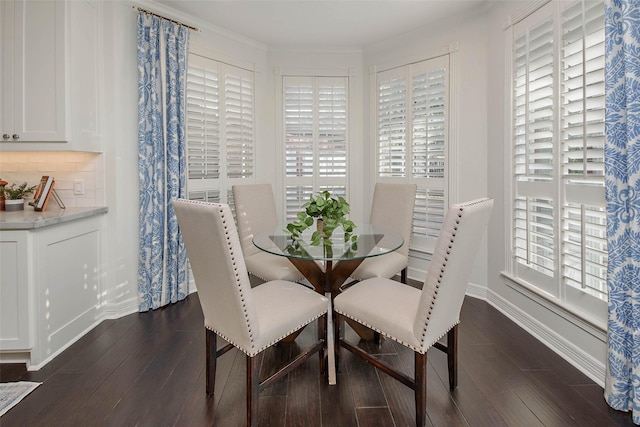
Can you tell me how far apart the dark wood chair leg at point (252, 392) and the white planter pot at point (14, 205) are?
7.61 ft

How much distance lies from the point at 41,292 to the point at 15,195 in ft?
3.22

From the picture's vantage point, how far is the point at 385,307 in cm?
189

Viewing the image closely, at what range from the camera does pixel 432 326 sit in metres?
1.67

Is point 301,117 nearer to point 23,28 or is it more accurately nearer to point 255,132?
point 255,132

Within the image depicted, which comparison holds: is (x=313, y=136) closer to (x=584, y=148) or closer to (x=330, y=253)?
(x=330, y=253)

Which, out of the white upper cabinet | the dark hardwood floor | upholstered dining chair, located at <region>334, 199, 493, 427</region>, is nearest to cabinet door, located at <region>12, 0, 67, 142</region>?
the white upper cabinet

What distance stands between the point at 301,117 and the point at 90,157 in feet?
7.53

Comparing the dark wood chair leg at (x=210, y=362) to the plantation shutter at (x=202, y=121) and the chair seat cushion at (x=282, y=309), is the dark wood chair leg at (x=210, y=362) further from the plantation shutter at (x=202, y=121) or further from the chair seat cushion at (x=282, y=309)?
the plantation shutter at (x=202, y=121)

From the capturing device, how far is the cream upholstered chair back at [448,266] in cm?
156

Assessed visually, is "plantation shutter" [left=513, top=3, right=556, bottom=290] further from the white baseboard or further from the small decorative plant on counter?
the small decorative plant on counter

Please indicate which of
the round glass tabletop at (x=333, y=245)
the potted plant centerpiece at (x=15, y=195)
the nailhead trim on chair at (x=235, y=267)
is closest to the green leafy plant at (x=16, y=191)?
the potted plant centerpiece at (x=15, y=195)

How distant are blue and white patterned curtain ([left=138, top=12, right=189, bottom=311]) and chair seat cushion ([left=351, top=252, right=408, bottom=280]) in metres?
1.71

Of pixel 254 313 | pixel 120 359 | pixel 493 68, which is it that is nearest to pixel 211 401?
pixel 254 313

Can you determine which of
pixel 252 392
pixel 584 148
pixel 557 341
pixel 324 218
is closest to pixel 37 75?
pixel 324 218
